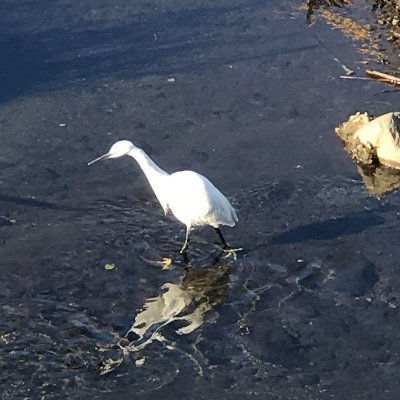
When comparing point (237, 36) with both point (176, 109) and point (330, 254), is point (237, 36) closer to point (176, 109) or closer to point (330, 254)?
point (176, 109)

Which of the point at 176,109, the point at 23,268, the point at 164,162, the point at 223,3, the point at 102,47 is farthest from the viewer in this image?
the point at 223,3

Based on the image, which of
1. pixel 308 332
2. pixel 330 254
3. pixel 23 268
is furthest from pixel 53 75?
pixel 308 332

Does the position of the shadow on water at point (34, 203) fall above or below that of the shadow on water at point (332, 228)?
above

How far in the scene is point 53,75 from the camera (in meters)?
6.80

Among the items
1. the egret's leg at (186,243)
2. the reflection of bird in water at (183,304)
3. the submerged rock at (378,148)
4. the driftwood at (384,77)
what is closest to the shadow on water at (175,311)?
the reflection of bird in water at (183,304)

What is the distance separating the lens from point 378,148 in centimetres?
588

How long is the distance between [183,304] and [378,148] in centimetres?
181

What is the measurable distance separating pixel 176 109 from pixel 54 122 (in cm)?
78

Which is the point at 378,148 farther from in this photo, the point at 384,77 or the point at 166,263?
the point at 166,263

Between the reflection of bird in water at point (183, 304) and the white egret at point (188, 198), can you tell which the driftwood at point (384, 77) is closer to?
the white egret at point (188, 198)

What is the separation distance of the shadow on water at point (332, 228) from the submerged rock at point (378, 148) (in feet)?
1.57

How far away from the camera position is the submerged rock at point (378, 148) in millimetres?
5793

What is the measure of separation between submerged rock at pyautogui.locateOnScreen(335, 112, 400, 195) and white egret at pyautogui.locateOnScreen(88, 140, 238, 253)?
1.14m

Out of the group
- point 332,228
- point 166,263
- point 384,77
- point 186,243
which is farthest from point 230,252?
point 384,77
